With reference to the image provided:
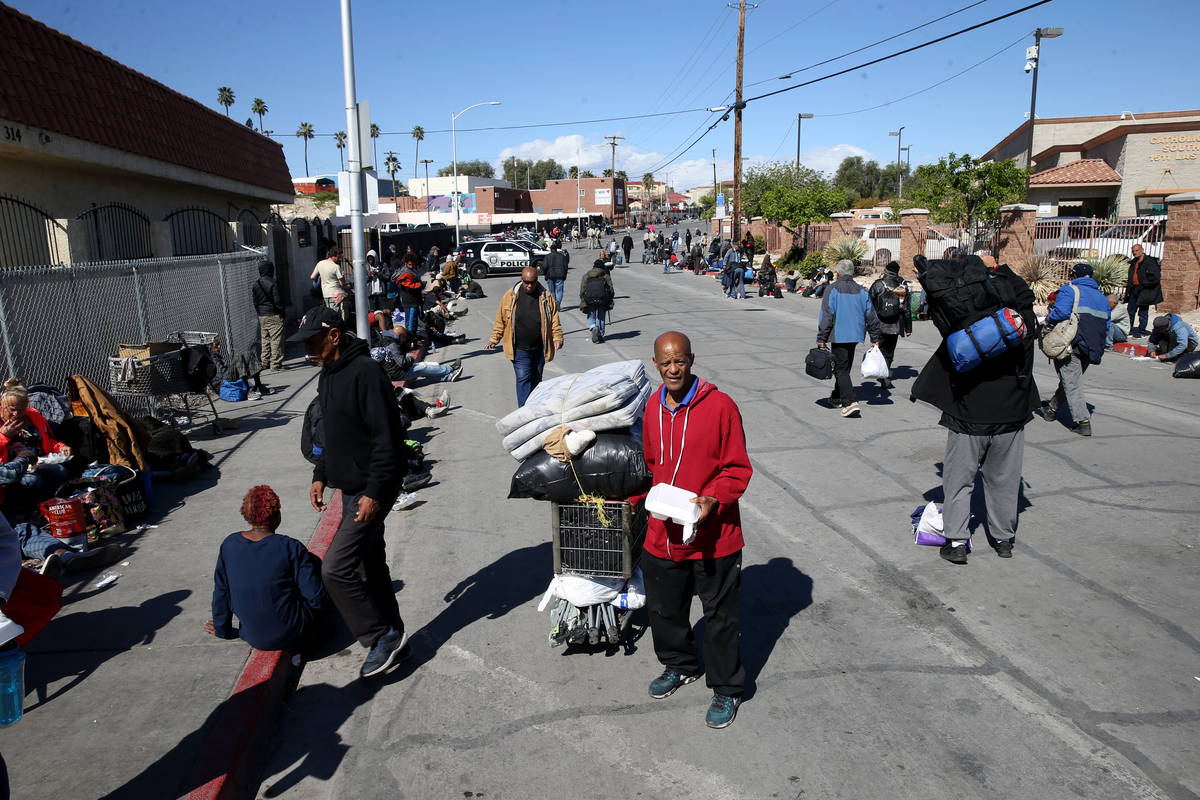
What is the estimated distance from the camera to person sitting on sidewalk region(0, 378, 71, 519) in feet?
19.9

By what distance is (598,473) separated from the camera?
4223 millimetres

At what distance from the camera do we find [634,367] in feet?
15.4

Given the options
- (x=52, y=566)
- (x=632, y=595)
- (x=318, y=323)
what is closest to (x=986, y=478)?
(x=632, y=595)

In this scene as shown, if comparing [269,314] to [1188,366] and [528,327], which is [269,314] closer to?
[528,327]

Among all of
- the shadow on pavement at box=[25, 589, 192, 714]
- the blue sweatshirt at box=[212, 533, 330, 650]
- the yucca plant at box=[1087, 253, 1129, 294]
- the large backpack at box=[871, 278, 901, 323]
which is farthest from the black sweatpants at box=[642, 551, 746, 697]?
the yucca plant at box=[1087, 253, 1129, 294]

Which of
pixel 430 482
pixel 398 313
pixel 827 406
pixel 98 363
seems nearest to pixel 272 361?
pixel 398 313

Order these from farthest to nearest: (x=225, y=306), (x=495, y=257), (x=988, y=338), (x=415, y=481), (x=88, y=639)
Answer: (x=495, y=257)
(x=225, y=306)
(x=415, y=481)
(x=988, y=338)
(x=88, y=639)

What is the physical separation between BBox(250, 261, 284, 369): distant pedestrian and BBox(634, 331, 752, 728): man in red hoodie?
1100 cm

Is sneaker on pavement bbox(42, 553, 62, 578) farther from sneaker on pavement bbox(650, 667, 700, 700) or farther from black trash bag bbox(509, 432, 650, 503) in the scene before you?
sneaker on pavement bbox(650, 667, 700, 700)

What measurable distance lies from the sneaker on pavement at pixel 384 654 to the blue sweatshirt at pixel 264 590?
414mm

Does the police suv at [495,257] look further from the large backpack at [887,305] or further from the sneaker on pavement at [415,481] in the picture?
the sneaker on pavement at [415,481]

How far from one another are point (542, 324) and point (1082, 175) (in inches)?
1523

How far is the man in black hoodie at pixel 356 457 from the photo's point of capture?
4.11 m

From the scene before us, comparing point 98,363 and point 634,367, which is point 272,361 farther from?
point 634,367
